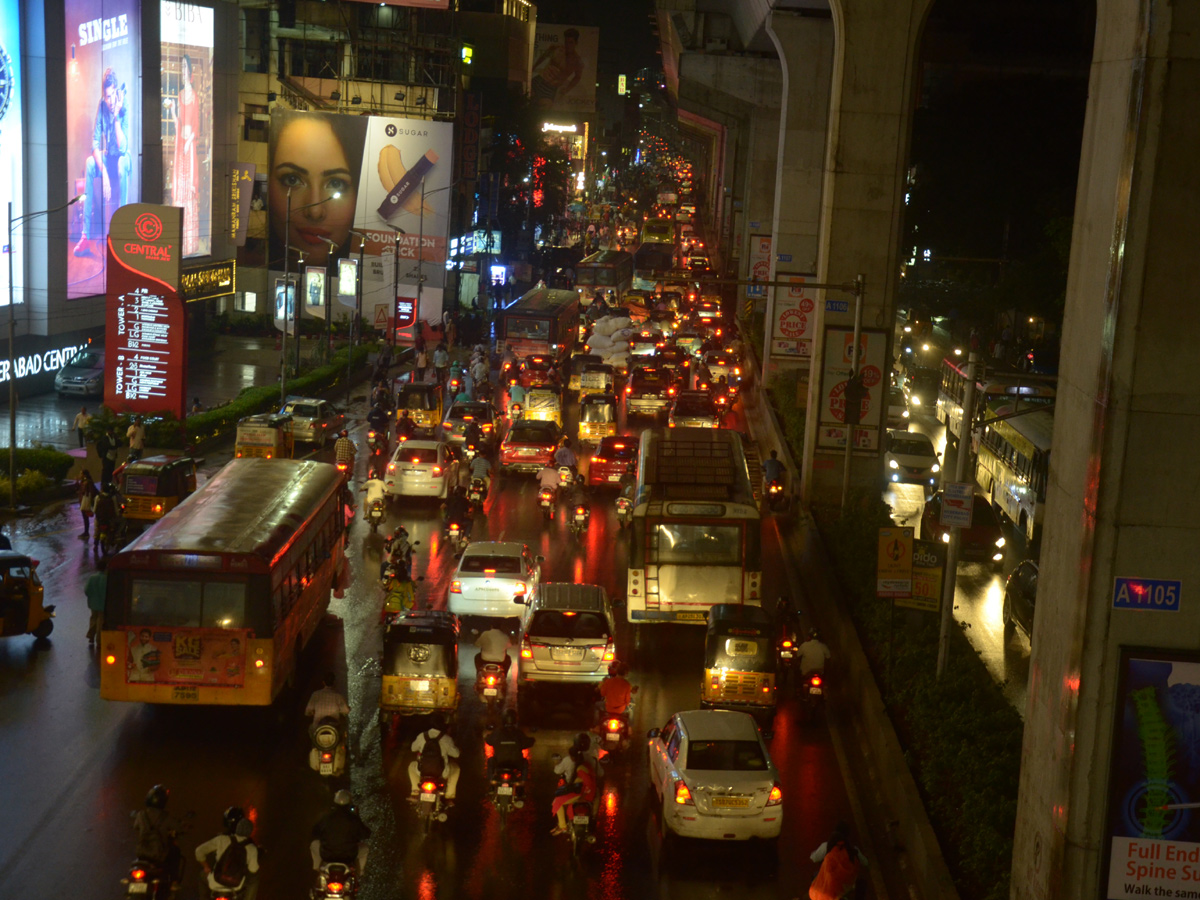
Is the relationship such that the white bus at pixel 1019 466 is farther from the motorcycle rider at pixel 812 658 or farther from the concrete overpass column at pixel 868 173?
the motorcycle rider at pixel 812 658

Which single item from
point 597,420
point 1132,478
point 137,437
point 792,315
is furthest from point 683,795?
point 792,315

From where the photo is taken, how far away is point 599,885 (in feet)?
41.9

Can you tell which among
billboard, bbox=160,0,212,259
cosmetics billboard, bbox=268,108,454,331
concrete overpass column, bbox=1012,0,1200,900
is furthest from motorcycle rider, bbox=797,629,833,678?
cosmetics billboard, bbox=268,108,454,331

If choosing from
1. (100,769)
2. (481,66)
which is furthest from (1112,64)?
(481,66)

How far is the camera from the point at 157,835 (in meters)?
11.6

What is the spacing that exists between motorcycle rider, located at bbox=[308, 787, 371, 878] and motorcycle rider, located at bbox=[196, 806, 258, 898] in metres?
0.58

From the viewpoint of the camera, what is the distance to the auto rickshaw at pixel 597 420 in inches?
1548

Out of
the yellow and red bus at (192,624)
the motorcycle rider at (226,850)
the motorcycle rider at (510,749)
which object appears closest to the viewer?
the motorcycle rider at (226,850)

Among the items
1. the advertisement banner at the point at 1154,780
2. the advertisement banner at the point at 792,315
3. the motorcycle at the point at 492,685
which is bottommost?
the motorcycle at the point at 492,685

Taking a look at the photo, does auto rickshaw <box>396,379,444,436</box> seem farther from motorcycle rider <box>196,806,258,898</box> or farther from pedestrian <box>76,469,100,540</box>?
motorcycle rider <box>196,806,258,898</box>

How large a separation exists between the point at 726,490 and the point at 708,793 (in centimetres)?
998

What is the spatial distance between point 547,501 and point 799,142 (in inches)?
847

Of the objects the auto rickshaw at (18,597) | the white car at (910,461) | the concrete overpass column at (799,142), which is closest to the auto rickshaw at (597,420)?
the concrete overpass column at (799,142)

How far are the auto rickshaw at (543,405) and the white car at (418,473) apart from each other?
9863mm
